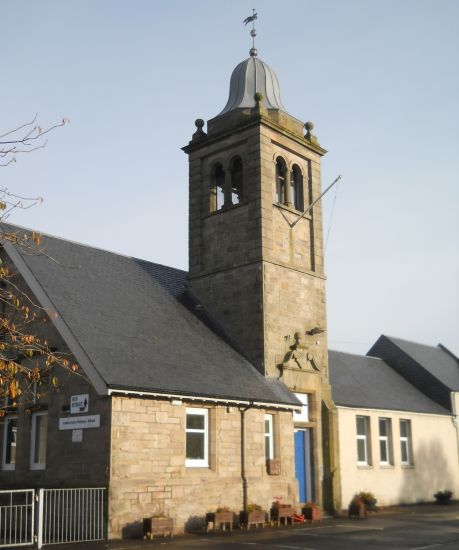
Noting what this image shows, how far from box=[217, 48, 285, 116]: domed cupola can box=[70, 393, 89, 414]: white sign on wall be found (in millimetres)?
13721

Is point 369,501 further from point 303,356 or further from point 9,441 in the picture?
point 9,441

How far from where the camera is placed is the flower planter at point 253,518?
1961cm

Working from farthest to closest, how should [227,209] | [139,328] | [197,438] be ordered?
[227,209], [139,328], [197,438]

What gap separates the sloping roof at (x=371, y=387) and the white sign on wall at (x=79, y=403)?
12.2 m

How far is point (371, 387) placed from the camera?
3209 cm

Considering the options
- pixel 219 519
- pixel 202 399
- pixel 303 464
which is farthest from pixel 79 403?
pixel 303 464

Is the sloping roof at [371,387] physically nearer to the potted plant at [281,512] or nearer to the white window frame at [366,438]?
the white window frame at [366,438]

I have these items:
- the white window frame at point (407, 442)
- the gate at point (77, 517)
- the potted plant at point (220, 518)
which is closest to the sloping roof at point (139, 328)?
the gate at point (77, 517)

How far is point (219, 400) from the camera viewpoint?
1992 cm

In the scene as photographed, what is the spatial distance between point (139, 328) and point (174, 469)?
177 inches

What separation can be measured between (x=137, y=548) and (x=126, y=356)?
538cm

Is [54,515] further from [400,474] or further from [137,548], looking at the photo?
[400,474]

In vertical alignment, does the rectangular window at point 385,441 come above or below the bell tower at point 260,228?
below

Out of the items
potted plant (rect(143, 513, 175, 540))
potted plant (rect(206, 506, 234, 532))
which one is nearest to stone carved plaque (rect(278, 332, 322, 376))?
potted plant (rect(206, 506, 234, 532))
